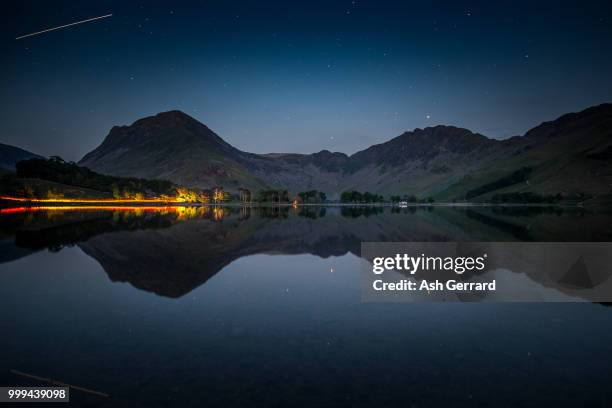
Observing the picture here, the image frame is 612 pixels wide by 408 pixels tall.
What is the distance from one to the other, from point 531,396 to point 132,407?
8872mm

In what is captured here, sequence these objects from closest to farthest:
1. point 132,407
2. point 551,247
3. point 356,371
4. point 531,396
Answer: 1. point 132,407
2. point 531,396
3. point 356,371
4. point 551,247

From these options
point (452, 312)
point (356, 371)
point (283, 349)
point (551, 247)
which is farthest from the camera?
point (551, 247)

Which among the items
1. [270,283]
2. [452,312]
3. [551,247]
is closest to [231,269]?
[270,283]

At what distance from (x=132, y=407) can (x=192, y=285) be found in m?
12.4

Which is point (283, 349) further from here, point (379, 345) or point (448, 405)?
point (448, 405)

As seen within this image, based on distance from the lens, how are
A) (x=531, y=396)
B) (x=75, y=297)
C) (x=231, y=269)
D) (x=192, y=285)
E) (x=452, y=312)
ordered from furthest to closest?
(x=231, y=269) < (x=192, y=285) < (x=75, y=297) < (x=452, y=312) < (x=531, y=396)

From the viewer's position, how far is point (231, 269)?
25.2 m

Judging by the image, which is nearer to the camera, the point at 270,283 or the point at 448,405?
the point at 448,405

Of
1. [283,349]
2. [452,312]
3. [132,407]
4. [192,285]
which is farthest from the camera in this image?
[192,285]

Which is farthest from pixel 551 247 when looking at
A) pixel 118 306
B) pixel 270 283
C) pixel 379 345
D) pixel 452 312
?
pixel 118 306

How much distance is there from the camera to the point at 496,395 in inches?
348

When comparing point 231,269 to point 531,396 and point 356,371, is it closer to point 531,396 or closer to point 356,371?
point 356,371

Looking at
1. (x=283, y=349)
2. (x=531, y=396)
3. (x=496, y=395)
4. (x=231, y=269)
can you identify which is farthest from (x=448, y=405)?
(x=231, y=269)

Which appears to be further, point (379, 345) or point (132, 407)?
point (379, 345)
